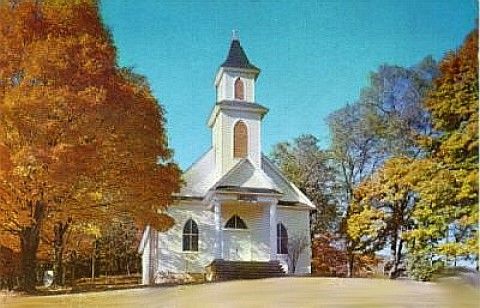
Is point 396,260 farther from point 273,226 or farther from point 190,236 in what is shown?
point 190,236

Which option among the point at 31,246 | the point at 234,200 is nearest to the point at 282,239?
the point at 234,200

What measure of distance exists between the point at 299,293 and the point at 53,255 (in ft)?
2.04

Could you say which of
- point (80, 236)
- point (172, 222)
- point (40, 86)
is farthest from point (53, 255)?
point (40, 86)

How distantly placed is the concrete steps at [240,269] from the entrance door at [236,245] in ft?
0.07

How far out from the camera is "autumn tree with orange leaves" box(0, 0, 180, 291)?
6.42 feet

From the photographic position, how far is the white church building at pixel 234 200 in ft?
A: 6.29

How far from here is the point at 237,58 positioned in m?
1.92

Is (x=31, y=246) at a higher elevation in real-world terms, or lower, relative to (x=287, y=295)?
higher

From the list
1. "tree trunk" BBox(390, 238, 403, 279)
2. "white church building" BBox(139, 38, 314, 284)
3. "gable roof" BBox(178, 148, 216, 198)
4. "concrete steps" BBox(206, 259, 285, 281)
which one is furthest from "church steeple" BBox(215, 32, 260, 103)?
"tree trunk" BBox(390, 238, 403, 279)

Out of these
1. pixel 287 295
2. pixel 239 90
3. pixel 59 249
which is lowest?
pixel 287 295

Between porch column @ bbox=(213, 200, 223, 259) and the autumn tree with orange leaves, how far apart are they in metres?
0.11

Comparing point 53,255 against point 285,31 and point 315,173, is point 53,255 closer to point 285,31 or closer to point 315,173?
point 315,173

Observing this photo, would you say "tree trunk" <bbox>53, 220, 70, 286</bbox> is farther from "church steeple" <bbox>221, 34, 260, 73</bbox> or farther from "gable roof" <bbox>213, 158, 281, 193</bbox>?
"church steeple" <bbox>221, 34, 260, 73</bbox>

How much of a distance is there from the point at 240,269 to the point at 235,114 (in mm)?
381
